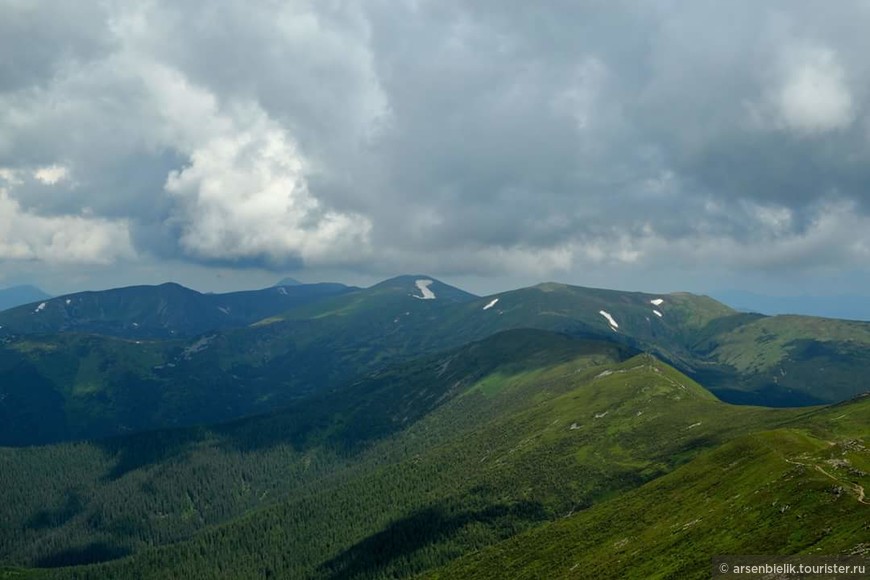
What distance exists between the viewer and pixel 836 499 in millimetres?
109750

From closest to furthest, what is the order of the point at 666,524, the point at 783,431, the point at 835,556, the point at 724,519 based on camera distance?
the point at 835,556 → the point at 724,519 → the point at 666,524 → the point at 783,431

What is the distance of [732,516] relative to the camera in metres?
128

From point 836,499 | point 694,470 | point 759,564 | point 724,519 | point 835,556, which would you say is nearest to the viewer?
point 835,556

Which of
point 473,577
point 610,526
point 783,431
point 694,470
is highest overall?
point 783,431

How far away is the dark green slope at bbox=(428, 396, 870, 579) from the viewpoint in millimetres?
104562

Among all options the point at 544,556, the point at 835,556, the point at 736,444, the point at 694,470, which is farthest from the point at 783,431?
the point at 835,556

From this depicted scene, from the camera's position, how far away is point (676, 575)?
113m

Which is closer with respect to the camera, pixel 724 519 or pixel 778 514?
pixel 778 514

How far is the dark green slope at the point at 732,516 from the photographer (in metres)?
105

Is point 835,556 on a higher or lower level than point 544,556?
higher

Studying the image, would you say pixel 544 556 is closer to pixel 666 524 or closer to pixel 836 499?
pixel 666 524

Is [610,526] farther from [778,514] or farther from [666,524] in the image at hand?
[778,514]

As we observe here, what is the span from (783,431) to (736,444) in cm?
1332

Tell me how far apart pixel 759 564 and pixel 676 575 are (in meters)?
19.8
